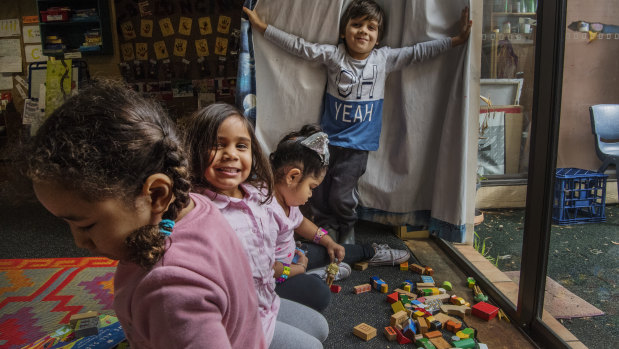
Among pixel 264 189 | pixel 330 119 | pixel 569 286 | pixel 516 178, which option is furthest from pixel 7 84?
pixel 569 286

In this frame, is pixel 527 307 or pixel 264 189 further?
pixel 527 307

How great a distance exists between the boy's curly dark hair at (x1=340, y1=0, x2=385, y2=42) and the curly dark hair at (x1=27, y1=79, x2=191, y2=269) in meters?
1.59

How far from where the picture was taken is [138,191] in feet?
1.90

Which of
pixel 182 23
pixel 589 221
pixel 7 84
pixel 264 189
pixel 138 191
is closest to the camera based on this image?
pixel 138 191

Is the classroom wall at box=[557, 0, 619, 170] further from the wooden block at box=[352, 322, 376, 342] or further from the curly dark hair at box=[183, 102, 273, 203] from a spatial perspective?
the curly dark hair at box=[183, 102, 273, 203]

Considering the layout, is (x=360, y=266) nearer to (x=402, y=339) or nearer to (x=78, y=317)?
(x=402, y=339)

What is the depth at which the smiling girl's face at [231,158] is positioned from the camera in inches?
45.7

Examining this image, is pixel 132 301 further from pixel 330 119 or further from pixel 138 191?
pixel 330 119

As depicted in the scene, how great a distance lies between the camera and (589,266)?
1.89m

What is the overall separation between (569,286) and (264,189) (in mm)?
1405

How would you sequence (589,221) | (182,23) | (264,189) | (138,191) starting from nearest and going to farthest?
(138,191) < (264,189) < (589,221) < (182,23)

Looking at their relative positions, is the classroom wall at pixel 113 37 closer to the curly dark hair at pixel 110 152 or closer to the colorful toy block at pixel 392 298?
the colorful toy block at pixel 392 298

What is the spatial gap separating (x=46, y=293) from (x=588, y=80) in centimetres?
247

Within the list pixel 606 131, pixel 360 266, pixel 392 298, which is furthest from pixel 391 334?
pixel 606 131
